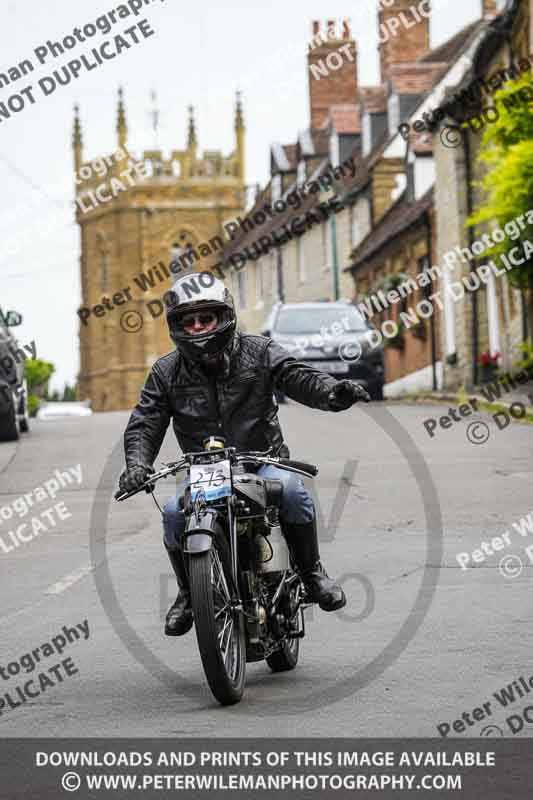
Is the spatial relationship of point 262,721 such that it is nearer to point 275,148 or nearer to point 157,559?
point 157,559

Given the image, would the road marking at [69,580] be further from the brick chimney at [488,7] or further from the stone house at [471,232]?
the brick chimney at [488,7]

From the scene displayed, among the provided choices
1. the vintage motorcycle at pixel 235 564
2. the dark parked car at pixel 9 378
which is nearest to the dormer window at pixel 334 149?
the dark parked car at pixel 9 378

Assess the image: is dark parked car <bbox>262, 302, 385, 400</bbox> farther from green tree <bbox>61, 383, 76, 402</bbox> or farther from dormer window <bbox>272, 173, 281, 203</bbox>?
green tree <bbox>61, 383, 76, 402</bbox>

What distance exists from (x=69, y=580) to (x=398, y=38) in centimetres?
4727

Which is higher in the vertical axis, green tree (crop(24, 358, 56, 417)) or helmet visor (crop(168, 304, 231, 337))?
green tree (crop(24, 358, 56, 417))

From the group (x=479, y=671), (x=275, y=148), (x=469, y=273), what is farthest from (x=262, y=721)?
(x=275, y=148)

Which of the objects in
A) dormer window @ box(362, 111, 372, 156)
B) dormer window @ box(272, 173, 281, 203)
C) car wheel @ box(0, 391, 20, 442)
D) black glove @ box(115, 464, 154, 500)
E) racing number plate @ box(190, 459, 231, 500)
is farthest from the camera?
dormer window @ box(272, 173, 281, 203)

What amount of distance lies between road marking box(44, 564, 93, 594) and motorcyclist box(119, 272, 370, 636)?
3174 mm

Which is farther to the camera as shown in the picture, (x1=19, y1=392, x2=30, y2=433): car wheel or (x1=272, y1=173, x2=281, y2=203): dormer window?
(x1=272, y1=173, x2=281, y2=203): dormer window

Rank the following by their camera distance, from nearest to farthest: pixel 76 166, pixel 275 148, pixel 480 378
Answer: pixel 480 378
pixel 275 148
pixel 76 166

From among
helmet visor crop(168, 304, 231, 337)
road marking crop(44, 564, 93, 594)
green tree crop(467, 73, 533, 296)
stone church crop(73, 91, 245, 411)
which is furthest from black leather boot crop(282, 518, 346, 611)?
stone church crop(73, 91, 245, 411)

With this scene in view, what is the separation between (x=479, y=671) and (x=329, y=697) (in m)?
0.76

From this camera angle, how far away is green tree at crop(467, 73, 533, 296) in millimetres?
23609

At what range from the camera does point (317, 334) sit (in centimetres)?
3003
